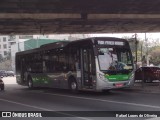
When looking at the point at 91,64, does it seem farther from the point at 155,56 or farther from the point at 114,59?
the point at 155,56

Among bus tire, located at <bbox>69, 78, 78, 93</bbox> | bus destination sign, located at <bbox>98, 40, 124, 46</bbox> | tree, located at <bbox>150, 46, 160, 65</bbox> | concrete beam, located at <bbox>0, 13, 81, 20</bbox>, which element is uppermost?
concrete beam, located at <bbox>0, 13, 81, 20</bbox>

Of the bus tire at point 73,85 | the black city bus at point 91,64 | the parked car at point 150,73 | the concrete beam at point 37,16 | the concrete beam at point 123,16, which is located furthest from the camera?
the parked car at point 150,73

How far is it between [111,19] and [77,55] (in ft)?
27.3

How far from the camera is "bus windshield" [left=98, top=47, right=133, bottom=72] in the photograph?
2048 cm

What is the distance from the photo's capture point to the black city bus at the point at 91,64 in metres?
20.4

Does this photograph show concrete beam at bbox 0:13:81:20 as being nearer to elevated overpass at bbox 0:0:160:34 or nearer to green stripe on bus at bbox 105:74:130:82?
elevated overpass at bbox 0:0:160:34

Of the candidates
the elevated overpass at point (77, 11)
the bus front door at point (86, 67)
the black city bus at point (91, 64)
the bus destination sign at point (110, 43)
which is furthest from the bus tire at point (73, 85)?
the elevated overpass at point (77, 11)

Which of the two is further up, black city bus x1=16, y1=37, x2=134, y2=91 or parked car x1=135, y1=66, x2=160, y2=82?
black city bus x1=16, y1=37, x2=134, y2=91

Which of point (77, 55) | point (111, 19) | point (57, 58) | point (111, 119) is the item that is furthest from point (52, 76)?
point (111, 119)

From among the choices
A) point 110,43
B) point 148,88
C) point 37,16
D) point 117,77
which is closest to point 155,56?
point 37,16

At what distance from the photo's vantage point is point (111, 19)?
2936 centimetres

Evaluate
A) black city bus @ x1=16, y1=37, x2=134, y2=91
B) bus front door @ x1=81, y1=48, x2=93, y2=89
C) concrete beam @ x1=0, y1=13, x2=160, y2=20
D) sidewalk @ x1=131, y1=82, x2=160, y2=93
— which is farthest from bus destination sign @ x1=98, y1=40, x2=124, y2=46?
concrete beam @ x1=0, y1=13, x2=160, y2=20

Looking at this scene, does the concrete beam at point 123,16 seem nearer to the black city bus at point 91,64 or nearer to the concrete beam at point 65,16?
the concrete beam at point 65,16

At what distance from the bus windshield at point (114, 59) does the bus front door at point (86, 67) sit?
78 cm
